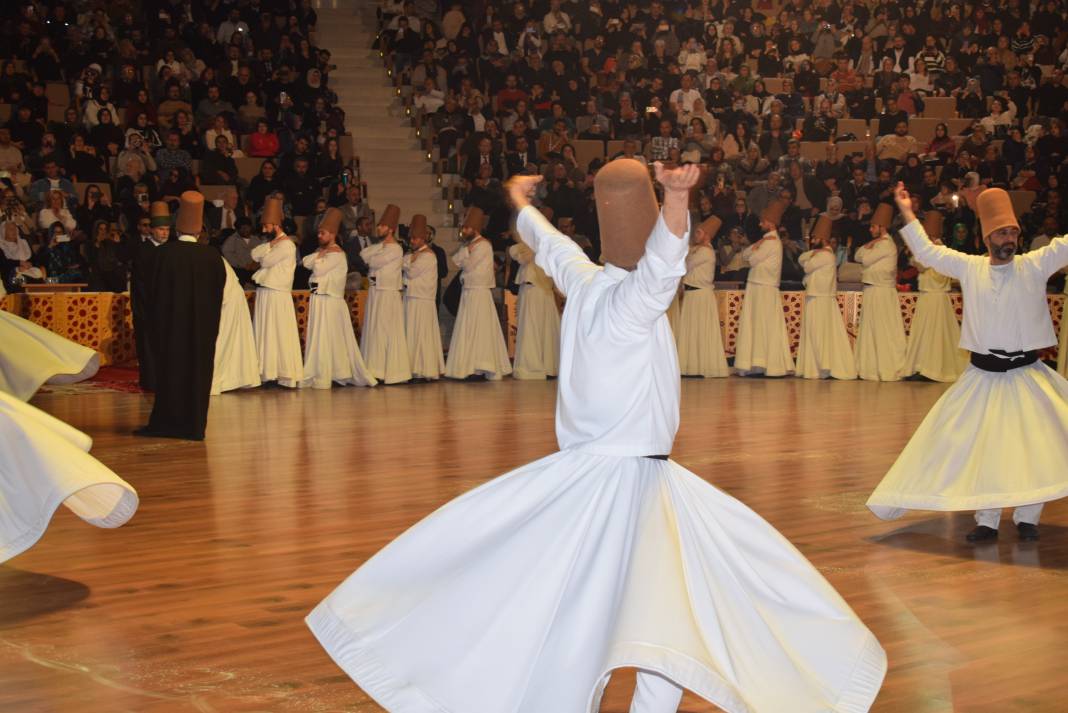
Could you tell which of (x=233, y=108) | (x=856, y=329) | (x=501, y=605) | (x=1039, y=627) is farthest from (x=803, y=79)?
(x=501, y=605)

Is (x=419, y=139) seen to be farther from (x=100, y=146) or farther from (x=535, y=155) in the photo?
(x=100, y=146)

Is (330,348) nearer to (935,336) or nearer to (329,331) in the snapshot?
(329,331)

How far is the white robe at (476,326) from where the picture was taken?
49.4ft

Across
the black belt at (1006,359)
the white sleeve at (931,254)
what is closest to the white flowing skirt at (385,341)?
the white sleeve at (931,254)

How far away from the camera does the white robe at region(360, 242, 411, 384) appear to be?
47.9 ft

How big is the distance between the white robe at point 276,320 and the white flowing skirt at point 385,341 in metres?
0.99

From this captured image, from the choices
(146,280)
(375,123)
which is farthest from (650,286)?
(375,123)

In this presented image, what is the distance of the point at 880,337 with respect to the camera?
15.6m

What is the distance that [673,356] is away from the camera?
3715 mm

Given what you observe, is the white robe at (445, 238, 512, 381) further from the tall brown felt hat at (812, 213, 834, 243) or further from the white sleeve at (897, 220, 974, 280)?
the white sleeve at (897, 220, 974, 280)

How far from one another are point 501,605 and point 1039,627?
8.85 ft

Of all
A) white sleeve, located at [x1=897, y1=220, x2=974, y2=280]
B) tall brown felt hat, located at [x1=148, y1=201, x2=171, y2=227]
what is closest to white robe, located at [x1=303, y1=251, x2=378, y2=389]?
tall brown felt hat, located at [x1=148, y1=201, x2=171, y2=227]

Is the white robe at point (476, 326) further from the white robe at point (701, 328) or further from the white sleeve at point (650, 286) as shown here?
the white sleeve at point (650, 286)

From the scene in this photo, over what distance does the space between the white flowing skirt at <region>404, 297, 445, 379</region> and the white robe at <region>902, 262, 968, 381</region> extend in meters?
5.73
